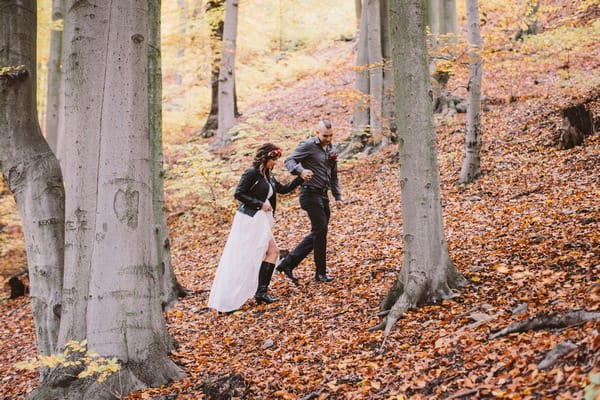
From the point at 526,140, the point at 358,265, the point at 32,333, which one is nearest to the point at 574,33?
the point at 526,140

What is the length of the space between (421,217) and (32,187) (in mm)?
3870

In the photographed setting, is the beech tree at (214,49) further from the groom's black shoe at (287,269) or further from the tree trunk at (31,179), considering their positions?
the tree trunk at (31,179)

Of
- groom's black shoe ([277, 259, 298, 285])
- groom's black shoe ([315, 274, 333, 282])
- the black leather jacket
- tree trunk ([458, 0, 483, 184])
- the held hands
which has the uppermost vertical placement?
tree trunk ([458, 0, 483, 184])

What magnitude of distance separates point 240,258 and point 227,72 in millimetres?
11129

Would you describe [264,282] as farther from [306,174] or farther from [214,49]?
[214,49]

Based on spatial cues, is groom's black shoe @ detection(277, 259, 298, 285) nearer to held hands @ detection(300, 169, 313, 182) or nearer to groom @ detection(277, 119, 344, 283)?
groom @ detection(277, 119, 344, 283)

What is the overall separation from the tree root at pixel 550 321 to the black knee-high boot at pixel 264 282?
3023 mm

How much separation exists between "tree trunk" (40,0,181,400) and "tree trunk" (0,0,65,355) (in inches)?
22.4

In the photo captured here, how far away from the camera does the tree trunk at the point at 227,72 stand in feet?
51.7

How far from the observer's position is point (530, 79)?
50.3ft

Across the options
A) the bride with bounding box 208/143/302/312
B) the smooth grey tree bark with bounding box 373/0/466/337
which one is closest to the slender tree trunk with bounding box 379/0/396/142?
the bride with bounding box 208/143/302/312

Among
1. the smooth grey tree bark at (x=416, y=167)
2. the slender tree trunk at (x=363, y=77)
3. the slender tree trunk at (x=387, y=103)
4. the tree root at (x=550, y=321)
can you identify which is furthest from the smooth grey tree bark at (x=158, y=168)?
the slender tree trunk at (x=363, y=77)

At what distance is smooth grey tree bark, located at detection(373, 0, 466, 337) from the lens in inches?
184

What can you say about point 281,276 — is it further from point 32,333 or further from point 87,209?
point 32,333
